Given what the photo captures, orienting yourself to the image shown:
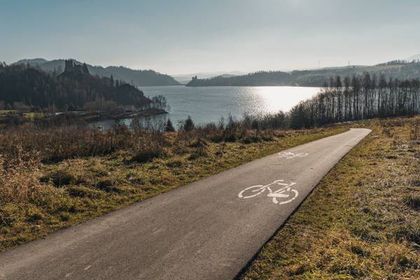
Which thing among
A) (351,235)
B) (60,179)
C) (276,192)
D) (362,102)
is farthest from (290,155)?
(362,102)

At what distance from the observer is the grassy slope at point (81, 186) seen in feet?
29.7

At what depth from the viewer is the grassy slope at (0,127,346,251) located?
9047mm

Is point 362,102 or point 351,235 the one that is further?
point 362,102

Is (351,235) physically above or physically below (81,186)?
below

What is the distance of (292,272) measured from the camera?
656 centimetres

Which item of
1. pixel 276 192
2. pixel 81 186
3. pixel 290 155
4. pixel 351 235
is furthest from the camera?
pixel 290 155

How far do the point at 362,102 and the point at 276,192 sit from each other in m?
145

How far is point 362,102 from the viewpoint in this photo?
471ft

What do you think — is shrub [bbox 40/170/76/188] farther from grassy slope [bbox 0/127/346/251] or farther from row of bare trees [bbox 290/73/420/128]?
row of bare trees [bbox 290/73/420/128]

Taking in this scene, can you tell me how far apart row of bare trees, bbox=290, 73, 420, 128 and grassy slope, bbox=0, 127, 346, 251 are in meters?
101

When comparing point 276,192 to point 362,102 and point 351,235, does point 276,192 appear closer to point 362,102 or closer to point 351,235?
point 351,235

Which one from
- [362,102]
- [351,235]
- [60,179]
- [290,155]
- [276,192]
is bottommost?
[362,102]

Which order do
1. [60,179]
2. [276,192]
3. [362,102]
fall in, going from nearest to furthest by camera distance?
[60,179]
[276,192]
[362,102]

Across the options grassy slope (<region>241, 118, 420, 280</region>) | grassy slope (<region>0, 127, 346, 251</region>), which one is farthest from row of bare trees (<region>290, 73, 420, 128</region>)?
grassy slope (<region>241, 118, 420, 280</region>)
